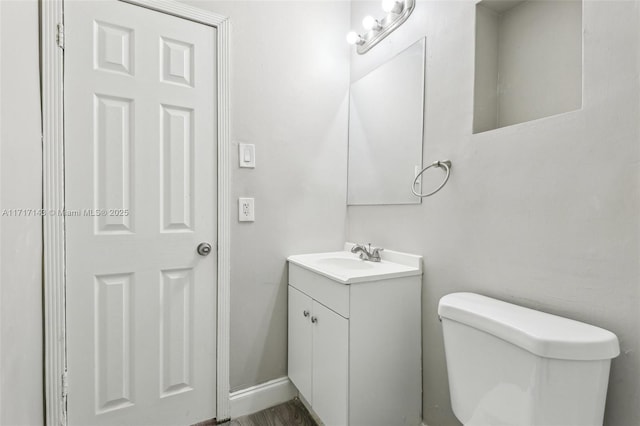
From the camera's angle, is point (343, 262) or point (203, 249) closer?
point (203, 249)

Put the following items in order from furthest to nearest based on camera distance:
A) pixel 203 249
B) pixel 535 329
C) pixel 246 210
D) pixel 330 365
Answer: pixel 246 210
pixel 203 249
pixel 330 365
pixel 535 329

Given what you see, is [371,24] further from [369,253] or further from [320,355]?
[320,355]

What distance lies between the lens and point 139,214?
1303mm

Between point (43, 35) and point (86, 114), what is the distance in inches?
11.5

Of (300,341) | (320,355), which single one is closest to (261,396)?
(300,341)

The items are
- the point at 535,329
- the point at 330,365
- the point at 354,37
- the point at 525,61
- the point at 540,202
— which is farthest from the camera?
the point at 354,37

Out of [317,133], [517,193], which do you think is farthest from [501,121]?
[317,133]

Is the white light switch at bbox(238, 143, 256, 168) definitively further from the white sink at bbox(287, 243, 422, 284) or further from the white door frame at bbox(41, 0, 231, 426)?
the white door frame at bbox(41, 0, 231, 426)

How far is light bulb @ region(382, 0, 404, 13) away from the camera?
1.44 metres

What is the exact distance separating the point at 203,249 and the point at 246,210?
27 cm

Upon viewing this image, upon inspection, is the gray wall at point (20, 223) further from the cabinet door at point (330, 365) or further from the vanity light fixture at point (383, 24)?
the vanity light fixture at point (383, 24)

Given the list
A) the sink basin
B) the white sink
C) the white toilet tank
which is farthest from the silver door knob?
the white toilet tank

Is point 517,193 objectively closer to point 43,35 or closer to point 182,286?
point 182,286

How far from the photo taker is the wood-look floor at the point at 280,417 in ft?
4.89
